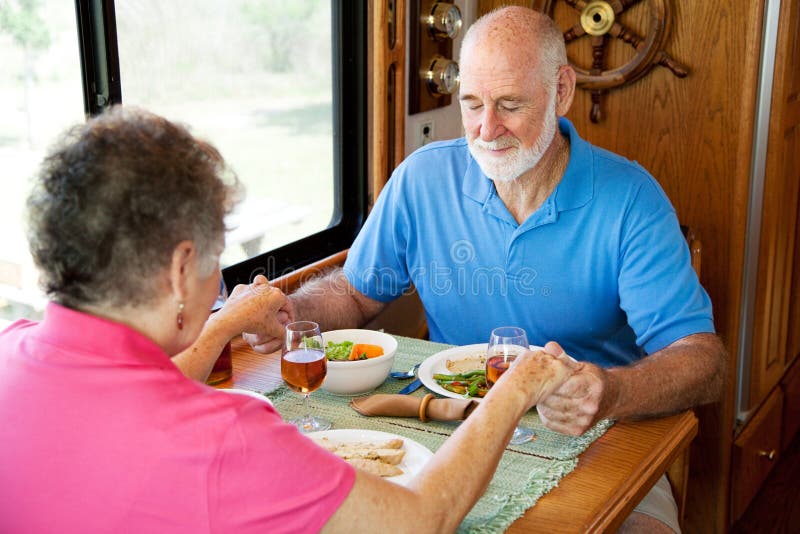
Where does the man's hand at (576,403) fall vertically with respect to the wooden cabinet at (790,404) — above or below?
above

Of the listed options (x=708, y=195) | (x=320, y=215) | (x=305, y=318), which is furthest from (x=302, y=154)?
(x=708, y=195)

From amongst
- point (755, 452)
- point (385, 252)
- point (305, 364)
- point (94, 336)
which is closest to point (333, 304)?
point (385, 252)

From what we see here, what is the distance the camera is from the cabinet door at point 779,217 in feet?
8.59

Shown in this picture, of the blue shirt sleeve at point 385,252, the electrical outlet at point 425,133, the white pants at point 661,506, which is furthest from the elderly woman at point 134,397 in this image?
the electrical outlet at point 425,133

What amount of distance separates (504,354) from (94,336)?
2.48ft

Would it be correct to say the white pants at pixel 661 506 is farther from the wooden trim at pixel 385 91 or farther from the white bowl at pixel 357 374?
the wooden trim at pixel 385 91

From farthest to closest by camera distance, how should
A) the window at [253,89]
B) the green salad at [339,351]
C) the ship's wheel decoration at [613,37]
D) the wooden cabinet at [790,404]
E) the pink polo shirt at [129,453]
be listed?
the wooden cabinet at [790,404]
the ship's wheel decoration at [613,37]
the window at [253,89]
the green salad at [339,351]
the pink polo shirt at [129,453]

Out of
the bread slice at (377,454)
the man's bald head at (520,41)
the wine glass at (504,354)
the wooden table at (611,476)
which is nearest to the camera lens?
the wooden table at (611,476)

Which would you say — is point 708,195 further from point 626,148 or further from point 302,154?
point 302,154

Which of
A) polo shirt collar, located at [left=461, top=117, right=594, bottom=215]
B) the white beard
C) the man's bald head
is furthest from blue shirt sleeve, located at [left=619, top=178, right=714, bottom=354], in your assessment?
the man's bald head

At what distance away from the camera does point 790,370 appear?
11.3 feet

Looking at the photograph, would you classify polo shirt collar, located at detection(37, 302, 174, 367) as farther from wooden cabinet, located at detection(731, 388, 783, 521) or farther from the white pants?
wooden cabinet, located at detection(731, 388, 783, 521)

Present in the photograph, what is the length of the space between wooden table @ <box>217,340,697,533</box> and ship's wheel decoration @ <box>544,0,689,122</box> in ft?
4.68

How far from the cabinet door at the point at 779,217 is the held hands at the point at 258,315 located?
1.63m
